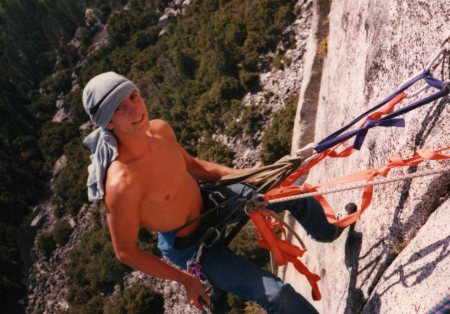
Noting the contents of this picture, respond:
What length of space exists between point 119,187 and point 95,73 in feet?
219

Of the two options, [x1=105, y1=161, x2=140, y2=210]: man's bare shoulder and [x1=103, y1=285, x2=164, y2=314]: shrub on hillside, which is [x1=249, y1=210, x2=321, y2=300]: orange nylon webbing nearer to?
[x1=105, y1=161, x2=140, y2=210]: man's bare shoulder

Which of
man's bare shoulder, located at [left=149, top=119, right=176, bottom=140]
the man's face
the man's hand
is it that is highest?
the man's face

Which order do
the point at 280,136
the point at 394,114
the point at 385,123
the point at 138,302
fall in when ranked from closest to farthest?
the point at 394,114 → the point at 385,123 → the point at 280,136 → the point at 138,302

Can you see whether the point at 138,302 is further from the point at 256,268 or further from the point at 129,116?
the point at 129,116

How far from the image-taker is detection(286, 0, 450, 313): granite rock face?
2.70 m

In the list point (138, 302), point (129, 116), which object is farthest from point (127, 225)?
point (138, 302)

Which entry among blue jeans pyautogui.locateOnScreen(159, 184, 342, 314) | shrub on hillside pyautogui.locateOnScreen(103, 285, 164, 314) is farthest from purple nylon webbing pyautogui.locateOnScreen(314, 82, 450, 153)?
shrub on hillside pyautogui.locateOnScreen(103, 285, 164, 314)

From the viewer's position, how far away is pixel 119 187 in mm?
2975

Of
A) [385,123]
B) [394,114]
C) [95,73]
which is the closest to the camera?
[394,114]

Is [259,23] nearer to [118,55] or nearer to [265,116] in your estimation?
[265,116]

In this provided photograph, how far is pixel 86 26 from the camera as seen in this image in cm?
8594

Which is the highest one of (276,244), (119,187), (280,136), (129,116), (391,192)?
(129,116)

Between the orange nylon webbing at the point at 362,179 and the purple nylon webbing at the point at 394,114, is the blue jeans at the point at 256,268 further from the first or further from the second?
the purple nylon webbing at the point at 394,114

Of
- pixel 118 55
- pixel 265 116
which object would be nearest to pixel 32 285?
pixel 118 55
